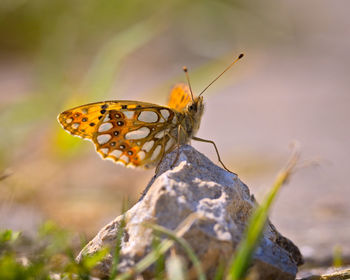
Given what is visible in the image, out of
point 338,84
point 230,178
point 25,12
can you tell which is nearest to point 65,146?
point 230,178

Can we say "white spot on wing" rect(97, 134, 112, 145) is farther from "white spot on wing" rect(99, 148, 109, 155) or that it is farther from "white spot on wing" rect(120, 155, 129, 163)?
"white spot on wing" rect(120, 155, 129, 163)

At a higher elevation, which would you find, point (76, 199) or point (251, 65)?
point (251, 65)

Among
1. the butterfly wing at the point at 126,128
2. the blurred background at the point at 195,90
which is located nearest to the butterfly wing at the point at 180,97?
the butterfly wing at the point at 126,128

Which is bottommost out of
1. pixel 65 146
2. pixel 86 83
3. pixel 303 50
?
pixel 65 146

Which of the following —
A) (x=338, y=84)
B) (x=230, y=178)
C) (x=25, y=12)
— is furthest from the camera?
(x=25, y=12)

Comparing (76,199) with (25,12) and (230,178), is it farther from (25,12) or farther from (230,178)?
(25,12)

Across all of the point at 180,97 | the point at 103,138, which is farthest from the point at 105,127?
the point at 180,97

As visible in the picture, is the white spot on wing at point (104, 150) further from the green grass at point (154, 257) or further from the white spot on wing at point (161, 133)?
the green grass at point (154, 257)
